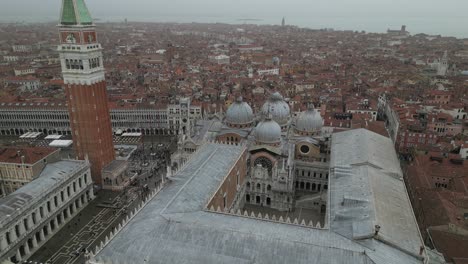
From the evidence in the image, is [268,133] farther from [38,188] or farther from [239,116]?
[38,188]

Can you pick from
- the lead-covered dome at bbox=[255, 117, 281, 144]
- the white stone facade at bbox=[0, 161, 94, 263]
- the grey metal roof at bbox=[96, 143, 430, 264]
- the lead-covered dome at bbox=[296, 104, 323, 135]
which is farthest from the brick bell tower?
the lead-covered dome at bbox=[296, 104, 323, 135]

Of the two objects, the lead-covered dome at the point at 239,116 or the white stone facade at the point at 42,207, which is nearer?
the white stone facade at the point at 42,207

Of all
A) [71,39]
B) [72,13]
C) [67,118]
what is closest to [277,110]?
[71,39]

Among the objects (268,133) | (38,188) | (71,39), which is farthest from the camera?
(268,133)

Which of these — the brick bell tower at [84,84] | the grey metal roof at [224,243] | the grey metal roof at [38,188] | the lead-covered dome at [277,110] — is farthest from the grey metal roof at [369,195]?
the brick bell tower at [84,84]

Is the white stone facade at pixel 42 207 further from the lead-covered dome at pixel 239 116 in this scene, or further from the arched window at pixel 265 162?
the arched window at pixel 265 162
